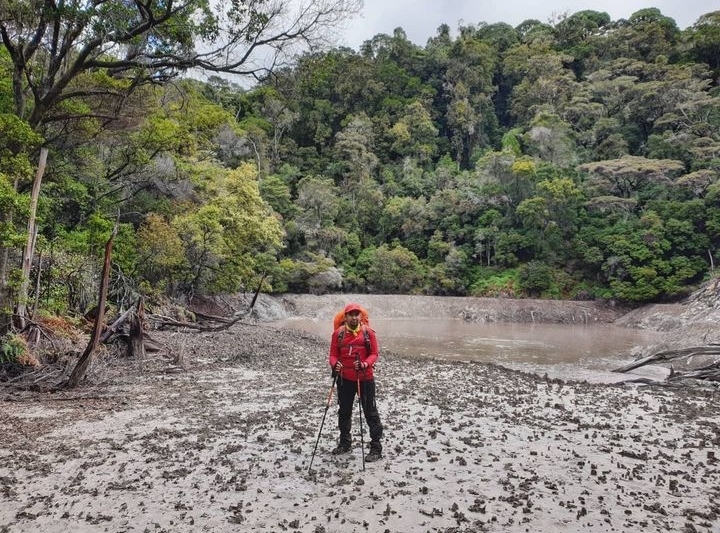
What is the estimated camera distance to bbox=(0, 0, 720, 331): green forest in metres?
11.1

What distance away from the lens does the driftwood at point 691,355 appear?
12.6m

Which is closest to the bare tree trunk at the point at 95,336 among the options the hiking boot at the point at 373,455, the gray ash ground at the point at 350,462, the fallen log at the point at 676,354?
the gray ash ground at the point at 350,462

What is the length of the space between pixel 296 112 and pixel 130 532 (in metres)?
68.6

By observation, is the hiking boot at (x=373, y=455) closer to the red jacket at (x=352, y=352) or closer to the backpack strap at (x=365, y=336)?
the red jacket at (x=352, y=352)

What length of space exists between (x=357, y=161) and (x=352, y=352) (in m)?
56.3

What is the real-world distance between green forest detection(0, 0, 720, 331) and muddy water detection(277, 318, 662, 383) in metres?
9.41

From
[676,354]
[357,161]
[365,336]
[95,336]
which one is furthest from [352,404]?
[357,161]

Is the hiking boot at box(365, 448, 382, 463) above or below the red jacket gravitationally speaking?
below

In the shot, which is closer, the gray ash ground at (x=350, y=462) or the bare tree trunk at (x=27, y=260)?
the gray ash ground at (x=350, y=462)

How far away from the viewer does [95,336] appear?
29.3ft

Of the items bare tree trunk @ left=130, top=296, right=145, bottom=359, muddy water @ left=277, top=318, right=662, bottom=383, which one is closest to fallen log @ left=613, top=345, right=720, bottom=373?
muddy water @ left=277, top=318, right=662, bottom=383

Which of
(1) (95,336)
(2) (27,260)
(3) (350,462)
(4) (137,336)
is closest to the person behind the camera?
(3) (350,462)

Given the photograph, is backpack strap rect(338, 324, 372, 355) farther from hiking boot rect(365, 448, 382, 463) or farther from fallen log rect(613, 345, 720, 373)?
fallen log rect(613, 345, 720, 373)

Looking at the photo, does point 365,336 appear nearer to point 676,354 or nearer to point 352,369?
point 352,369
